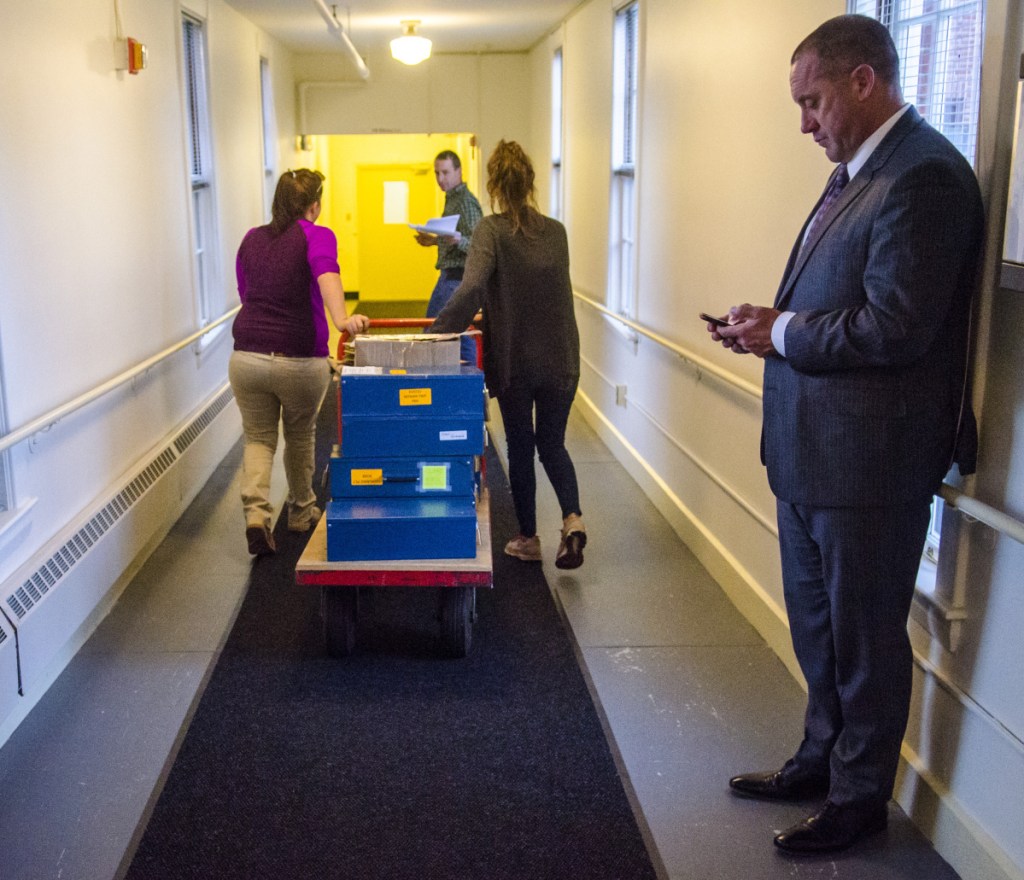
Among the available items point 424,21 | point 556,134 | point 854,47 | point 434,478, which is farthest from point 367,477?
point 556,134

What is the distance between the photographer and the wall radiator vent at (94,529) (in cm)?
316

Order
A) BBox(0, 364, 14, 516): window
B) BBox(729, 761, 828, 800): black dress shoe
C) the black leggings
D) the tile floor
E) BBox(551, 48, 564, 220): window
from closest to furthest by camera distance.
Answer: the tile floor → BBox(729, 761, 828, 800): black dress shoe → BBox(0, 364, 14, 516): window → the black leggings → BBox(551, 48, 564, 220): window

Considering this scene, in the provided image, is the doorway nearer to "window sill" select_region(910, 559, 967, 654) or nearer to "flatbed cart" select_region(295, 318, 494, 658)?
"flatbed cart" select_region(295, 318, 494, 658)

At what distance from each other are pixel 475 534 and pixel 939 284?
1.69 m

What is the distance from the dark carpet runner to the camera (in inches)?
97.6

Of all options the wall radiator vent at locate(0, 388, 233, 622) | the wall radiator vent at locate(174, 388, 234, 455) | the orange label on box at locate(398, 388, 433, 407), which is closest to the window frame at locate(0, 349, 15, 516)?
the wall radiator vent at locate(0, 388, 233, 622)

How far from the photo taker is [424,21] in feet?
26.3

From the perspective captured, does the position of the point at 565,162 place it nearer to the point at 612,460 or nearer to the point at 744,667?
the point at 612,460

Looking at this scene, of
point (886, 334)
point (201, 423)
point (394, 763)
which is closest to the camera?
point (886, 334)

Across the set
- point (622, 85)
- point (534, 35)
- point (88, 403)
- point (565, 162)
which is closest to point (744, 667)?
point (88, 403)

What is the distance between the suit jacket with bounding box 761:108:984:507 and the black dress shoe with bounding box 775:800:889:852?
2.30 feet

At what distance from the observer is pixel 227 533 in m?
4.86

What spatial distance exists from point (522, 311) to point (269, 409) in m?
1.18

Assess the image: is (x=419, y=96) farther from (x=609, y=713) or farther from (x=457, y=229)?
(x=609, y=713)
